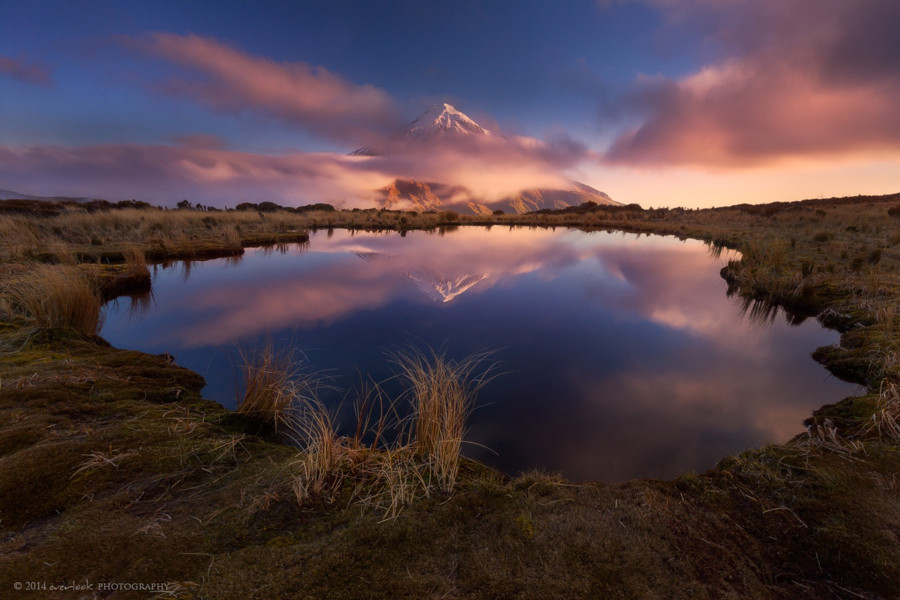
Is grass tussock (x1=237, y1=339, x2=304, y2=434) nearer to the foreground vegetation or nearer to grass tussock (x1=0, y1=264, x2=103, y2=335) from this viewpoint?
the foreground vegetation

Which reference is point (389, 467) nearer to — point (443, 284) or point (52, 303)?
point (52, 303)

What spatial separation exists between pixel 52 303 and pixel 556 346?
26.9 ft

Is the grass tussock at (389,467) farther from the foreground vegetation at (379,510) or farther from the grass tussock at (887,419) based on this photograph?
the grass tussock at (887,419)

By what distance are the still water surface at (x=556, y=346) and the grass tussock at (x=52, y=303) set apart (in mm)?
749

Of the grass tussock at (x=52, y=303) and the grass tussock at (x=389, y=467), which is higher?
the grass tussock at (x=52, y=303)

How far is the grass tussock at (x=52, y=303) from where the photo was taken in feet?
16.6

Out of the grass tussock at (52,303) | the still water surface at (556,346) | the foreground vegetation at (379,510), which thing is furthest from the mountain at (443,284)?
the grass tussock at (52,303)

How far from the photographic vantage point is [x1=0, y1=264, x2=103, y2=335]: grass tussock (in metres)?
5.07

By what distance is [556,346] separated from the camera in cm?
616

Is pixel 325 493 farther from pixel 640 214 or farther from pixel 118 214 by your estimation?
pixel 640 214

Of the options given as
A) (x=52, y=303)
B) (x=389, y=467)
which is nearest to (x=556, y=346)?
(x=389, y=467)

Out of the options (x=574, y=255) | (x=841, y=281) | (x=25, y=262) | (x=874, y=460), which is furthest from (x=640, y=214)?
(x=25, y=262)

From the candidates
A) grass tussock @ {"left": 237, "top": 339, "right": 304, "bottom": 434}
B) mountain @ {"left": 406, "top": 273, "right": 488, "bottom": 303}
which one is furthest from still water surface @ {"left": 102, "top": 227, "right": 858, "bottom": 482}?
grass tussock @ {"left": 237, "top": 339, "right": 304, "bottom": 434}

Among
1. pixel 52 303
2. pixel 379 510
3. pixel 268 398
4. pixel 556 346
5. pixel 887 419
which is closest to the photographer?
pixel 379 510
